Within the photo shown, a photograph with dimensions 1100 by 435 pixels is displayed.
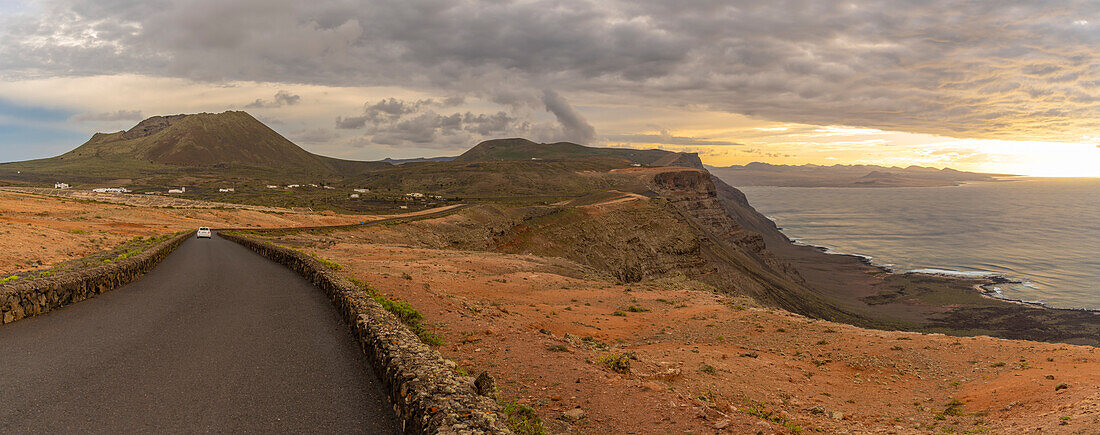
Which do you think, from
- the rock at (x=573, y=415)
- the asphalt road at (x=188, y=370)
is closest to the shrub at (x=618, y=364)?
the rock at (x=573, y=415)

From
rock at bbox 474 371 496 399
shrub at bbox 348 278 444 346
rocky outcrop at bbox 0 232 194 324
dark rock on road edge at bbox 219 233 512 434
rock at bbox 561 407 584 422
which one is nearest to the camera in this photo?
dark rock on road edge at bbox 219 233 512 434

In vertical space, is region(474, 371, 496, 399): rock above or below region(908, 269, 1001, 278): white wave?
above

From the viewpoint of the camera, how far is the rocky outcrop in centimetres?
1267

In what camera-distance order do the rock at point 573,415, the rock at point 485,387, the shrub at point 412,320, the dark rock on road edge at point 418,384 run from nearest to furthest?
the dark rock on road edge at point 418,384 < the rock at point 485,387 < the rock at point 573,415 < the shrub at point 412,320

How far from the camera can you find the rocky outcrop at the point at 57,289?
1267cm

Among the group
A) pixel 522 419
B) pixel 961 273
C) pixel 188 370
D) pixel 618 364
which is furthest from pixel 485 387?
pixel 961 273

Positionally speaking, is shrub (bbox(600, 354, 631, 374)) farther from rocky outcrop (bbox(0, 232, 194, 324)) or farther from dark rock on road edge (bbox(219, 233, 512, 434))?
rocky outcrop (bbox(0, 232, 194, 324))

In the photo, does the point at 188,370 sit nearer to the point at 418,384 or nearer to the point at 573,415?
the point at 418,384

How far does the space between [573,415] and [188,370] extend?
7.23 metres

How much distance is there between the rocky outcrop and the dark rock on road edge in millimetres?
8502

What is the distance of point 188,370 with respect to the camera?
9.30 meters

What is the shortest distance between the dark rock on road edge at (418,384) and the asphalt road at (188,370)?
1.24ft

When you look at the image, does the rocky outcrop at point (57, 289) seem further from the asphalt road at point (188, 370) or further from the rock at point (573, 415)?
the rock at point (573, 415)

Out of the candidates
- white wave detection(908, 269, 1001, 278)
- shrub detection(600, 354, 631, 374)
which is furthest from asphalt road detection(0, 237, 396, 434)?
white wave detection(908, 269, 1001, 278)
